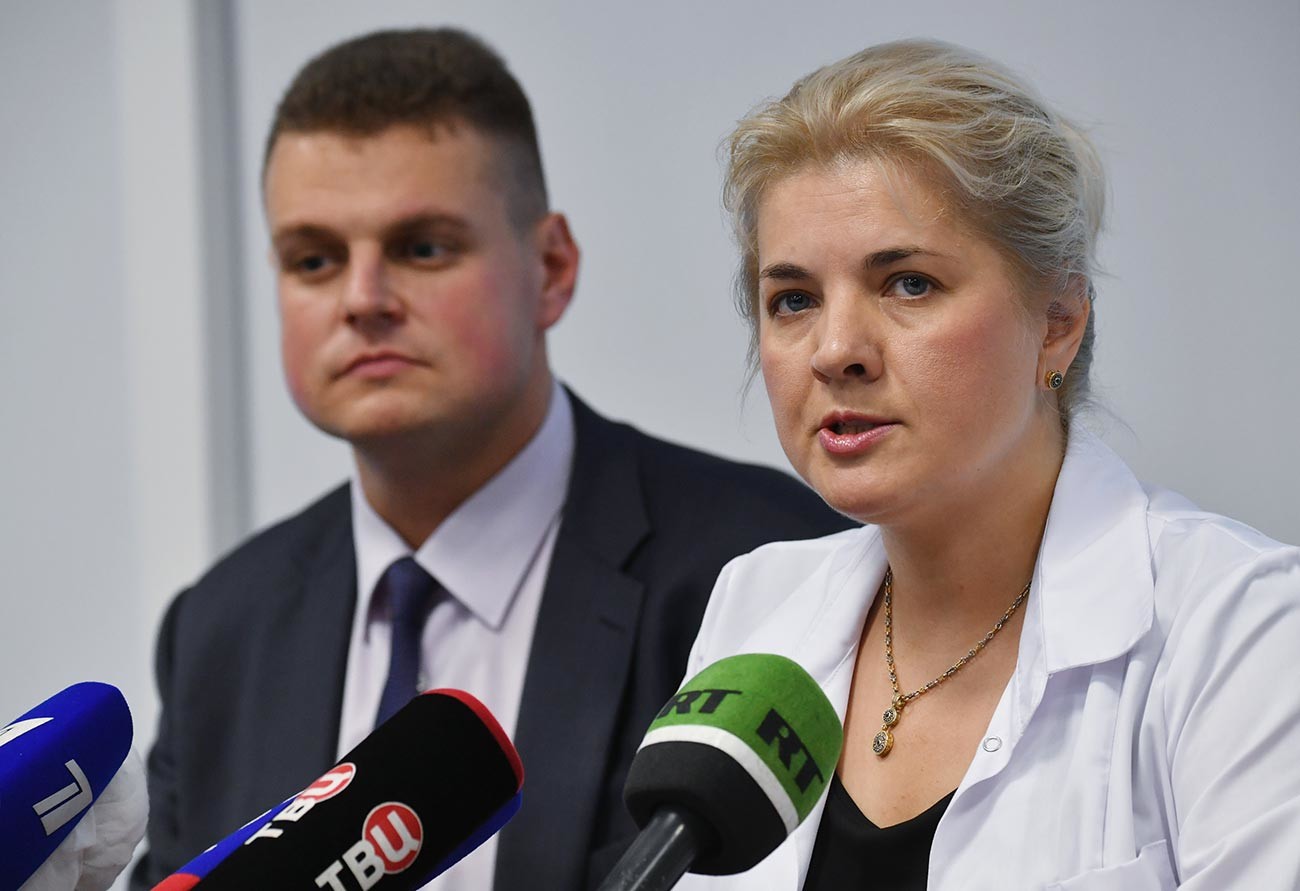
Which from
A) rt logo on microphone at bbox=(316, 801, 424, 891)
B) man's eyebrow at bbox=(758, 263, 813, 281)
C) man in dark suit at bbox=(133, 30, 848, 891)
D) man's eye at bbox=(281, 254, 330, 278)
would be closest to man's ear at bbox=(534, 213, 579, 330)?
man in dark suit at bbox=(133, 30, 848, 891)

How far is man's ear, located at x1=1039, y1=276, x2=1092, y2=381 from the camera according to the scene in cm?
125

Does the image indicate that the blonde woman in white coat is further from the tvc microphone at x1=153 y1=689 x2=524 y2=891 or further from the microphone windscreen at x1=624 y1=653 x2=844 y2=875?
the tvc microphone at x1=153 y1=689 x2=524 y2=891

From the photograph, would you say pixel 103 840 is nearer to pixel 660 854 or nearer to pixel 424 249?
pixel 660 854

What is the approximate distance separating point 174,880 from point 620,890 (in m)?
0.23

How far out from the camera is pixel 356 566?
1967 mm

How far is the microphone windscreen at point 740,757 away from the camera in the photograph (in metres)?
0.81

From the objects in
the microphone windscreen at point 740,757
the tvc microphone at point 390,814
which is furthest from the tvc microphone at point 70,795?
the microphone windscreen at point 740,757

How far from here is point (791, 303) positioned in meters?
1.26

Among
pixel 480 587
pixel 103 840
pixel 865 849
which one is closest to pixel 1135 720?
pixel 865 849

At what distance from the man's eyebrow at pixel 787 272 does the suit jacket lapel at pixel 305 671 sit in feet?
2.94

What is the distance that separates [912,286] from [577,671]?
719 mm

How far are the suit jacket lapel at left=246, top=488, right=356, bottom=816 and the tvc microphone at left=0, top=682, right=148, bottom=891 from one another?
828 mm

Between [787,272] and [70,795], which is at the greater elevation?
[787,272]

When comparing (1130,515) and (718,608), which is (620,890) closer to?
(1130,515)
